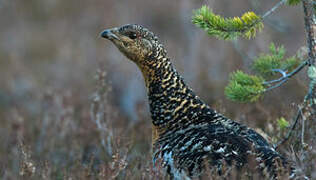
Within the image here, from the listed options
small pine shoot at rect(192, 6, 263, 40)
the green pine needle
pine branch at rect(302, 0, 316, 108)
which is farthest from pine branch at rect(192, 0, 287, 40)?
the green pine needle

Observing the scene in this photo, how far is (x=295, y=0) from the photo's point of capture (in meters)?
3.78

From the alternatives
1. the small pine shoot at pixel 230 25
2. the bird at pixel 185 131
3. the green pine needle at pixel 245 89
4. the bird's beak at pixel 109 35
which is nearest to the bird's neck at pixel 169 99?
the bird at pixel 185 131

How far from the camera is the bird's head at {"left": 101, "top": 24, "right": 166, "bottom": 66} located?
4.41 m

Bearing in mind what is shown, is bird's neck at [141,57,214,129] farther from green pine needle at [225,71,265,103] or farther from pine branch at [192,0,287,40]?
pine branch at [192,0,287,40]

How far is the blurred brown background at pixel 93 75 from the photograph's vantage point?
18.6 feet

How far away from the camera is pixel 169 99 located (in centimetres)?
433

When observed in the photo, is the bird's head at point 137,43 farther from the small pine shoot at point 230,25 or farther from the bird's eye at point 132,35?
the small pine shoot at point 230,25

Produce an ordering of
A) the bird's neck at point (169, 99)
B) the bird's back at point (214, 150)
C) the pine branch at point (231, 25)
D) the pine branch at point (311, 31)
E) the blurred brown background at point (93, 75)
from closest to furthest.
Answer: the bird's back at point (214, 150)
the pine branch at point (231, 25)
the pine branch at point (311, 31)
the bird's neck at point (169, 99)
the blurred brown background at point (93, 75)

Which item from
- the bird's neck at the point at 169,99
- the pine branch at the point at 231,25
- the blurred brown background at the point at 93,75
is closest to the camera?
the pine branch at the point at 231,25

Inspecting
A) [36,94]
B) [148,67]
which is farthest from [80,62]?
[148,67]

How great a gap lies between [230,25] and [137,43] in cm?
107

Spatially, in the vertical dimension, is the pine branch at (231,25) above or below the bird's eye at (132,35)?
below

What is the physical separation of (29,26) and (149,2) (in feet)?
11.3

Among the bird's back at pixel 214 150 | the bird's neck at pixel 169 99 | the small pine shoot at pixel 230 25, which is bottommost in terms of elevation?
the bird's back at pixel 214 150
